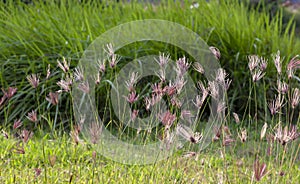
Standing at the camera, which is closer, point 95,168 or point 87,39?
point 95,168

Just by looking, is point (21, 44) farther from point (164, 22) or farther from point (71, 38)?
point (164, 22)

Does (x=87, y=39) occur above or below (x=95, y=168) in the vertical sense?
above

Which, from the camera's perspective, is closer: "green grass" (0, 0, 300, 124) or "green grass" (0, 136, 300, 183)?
"green grass" (0, 136, 300, 183)

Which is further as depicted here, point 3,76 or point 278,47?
point 278,47

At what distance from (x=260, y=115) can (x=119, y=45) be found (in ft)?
5.13

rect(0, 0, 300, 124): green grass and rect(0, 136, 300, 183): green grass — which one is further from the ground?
rect(0, 0, 300, 124): green grass

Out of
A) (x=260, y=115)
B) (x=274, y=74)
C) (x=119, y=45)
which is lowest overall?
(x=260, y=115)

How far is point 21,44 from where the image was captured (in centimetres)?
526

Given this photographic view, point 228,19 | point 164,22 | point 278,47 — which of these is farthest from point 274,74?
point 164,22

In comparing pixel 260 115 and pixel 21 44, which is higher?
pixel 21 44

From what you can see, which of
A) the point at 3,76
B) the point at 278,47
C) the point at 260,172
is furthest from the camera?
the point at 278,47

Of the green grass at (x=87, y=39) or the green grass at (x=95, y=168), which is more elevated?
the green grass at (x=87, y=39)

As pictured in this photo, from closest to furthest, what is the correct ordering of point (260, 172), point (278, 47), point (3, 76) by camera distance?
point (260, 172)
point (3, 76)
point (278, 47)

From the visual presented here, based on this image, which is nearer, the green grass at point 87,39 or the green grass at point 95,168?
the green grass at point 95,168
